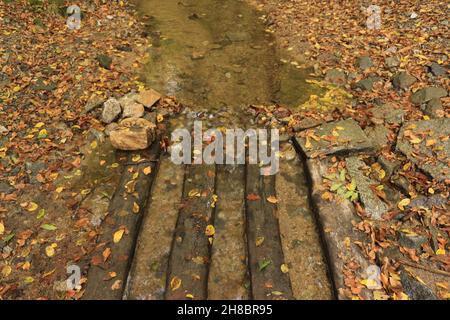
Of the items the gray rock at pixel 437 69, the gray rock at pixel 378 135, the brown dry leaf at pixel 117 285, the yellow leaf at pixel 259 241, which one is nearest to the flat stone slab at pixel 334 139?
the gray rock at pixel 378 135

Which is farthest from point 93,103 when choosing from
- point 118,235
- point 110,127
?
point 118,235

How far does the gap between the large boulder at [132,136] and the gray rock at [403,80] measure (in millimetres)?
4690

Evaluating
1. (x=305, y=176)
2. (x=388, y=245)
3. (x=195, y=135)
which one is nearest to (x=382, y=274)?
(x=388, y=245)

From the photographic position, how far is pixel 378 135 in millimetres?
5953

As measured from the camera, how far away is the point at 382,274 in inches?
171

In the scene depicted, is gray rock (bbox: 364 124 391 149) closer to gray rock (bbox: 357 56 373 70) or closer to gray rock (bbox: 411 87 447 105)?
gray rock (bbox: 411 87 447 105)

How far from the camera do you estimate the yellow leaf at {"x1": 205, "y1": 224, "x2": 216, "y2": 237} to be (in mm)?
4910

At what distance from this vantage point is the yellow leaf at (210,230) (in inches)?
193

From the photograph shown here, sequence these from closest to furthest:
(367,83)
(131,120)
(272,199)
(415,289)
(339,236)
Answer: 1. (415,289)
2. (339,236)
3. (272,199)
4. (131,120)
5. (367,83)

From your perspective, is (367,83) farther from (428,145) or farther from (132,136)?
(132,136)

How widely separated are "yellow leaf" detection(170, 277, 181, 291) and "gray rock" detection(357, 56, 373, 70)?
572cm

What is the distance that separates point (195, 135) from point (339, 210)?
2.74 meters

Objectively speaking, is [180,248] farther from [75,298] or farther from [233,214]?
[75,298]

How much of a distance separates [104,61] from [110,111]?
6.26 ft
